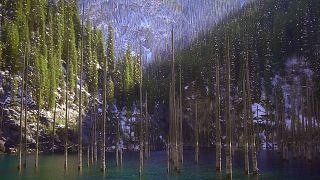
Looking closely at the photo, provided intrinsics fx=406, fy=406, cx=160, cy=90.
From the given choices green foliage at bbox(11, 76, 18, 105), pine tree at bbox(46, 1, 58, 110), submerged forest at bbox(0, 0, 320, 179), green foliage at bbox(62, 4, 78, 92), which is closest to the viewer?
green foliage at bbox(11, 76, 18, 105)

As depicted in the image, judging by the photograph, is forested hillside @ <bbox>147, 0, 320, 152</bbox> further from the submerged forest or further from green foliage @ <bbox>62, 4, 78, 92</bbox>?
green foliage @ <bbox>62, 4, 78, 92</bbox>

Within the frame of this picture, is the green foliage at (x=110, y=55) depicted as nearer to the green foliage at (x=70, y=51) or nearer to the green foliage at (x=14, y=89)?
the green foliage at (x=70, y=51)

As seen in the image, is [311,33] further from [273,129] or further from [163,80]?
[163,80]

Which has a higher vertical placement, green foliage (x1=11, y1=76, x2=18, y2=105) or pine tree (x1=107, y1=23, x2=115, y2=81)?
pine tree (x1=107, y1=23, x2=115, y2=81)

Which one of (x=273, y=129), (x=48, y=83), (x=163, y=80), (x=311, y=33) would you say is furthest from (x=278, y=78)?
(x=48, y=83)

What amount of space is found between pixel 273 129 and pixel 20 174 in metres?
74.8

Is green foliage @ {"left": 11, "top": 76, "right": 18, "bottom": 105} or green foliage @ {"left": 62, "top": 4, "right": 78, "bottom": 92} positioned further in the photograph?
green foliage @ {"left": 62, "top": 4, "right": 78, "bottom": 92}

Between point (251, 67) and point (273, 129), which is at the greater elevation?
Answer: point (251, 67)

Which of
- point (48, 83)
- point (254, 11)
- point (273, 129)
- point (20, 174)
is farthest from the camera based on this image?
point (254, 11)

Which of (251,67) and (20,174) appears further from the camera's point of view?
(251,67)

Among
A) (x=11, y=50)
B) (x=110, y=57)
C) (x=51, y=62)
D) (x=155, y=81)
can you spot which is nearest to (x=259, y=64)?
(x=155, y=81)

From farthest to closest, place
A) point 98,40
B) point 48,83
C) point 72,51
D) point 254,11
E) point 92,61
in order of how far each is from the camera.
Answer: point 254,11, point 98,40, point 92,61, point 72,51, point 48,83

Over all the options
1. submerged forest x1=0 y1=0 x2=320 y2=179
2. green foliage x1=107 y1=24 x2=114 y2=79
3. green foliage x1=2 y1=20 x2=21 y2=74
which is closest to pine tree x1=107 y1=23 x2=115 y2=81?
green foliage x1=107 y1=24 x2=114 y2=79

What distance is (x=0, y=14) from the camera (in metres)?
104
